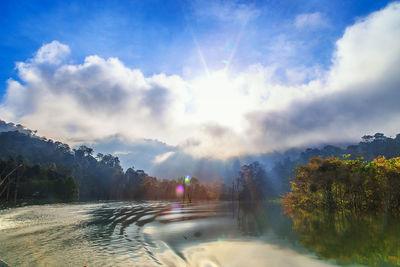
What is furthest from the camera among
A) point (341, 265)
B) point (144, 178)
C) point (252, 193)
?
point (144, 178)

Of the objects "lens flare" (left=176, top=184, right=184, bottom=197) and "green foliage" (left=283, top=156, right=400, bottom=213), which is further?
"lens flare" (left=176, top=184, right=184, bottom=197)

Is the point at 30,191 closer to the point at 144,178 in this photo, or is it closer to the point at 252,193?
the point at 144,178

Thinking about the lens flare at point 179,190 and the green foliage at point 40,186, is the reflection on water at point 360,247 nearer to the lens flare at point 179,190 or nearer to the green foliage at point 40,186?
the green foliage at point 40,186

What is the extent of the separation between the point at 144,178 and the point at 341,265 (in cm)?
16901

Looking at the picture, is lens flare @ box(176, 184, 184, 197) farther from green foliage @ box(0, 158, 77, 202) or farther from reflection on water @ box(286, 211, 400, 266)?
reflection on water @ box(286, 211, 400, 266)

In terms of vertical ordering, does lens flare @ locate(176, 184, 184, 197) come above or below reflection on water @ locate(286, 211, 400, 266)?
below

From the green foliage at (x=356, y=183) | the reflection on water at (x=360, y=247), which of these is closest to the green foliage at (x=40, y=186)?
the green foliage at (x=356, y=183)

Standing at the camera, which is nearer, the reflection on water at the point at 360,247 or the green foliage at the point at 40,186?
the reflection on water at the point at 360,247

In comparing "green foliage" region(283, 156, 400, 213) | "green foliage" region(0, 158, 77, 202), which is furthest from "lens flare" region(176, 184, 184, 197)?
"green foliage" region(283, 156, 400, 213)

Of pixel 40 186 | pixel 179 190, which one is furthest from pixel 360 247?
pixel 179 190

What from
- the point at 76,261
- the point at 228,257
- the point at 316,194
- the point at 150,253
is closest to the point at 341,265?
the point at 228,257

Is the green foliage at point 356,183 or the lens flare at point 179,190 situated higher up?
the green foliage at point 356,183

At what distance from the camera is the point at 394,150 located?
17912 cm

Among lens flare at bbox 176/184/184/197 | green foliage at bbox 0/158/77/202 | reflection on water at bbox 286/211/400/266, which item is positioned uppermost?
green foliage at bbox 0/158/77/202
